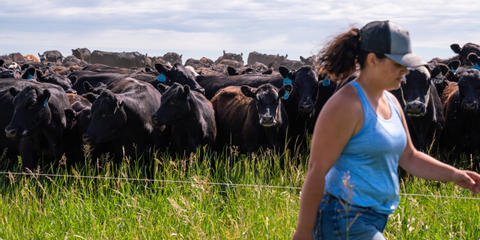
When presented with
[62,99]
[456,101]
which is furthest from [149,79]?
[456,101]

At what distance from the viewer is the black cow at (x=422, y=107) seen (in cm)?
788

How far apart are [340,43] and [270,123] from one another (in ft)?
17.0

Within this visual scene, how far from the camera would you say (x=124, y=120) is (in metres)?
8.54

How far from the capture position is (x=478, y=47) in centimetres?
1539

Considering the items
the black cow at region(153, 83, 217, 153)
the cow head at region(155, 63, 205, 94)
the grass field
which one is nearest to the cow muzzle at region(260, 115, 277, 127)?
the black cow at region(153, 83, 217, 153)

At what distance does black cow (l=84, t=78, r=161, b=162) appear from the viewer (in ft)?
27.2

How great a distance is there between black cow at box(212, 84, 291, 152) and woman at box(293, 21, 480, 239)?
522 cm

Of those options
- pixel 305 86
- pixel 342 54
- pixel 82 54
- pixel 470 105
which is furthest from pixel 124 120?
pixel 82 54

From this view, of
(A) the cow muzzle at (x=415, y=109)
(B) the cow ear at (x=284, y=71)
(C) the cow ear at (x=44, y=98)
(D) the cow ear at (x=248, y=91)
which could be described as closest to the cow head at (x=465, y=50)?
(B) the cow ear at (x=284, y=71)

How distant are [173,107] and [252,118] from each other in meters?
1.25

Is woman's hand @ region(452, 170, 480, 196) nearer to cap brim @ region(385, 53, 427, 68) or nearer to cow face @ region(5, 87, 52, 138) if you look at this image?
cap brim @ region(385, 53, 427, 68)

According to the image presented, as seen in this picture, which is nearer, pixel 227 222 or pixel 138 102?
pixel 227 222

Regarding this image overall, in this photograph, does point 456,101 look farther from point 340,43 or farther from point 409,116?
point 340,43

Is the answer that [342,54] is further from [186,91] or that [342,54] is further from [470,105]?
[470,105]
